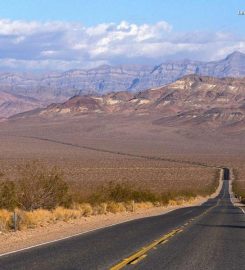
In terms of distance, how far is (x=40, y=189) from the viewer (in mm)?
30797

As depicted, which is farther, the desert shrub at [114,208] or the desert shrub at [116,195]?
the desert shrub at [116,195]

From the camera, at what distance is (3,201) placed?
28922 mm

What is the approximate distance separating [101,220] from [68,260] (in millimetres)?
14869

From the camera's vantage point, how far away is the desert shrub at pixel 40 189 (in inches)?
1194

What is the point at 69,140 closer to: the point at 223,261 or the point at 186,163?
the point at 186,163

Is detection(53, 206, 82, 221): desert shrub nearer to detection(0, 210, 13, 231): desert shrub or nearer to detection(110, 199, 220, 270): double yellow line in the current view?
detection(0, 210, 13, 231): desert shrub

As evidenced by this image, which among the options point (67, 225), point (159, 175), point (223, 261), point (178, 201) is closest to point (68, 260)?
point (223, 261)

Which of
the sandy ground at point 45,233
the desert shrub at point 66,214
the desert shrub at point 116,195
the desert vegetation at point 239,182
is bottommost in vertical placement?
the desert vegetation at point 239,182

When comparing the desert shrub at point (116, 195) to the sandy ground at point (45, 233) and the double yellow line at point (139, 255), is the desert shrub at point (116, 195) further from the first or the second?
the double yellow line at point (139, 255)

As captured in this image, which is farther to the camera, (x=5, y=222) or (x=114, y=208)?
(x=114, y=208)

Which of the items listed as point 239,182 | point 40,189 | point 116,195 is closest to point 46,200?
point 40,189

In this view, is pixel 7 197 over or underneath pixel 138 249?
underneath

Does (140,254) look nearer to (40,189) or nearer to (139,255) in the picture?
(139,255)

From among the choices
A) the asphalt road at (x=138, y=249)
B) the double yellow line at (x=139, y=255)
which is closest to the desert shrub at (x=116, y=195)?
the asphalt road at (x=138, y=249)
